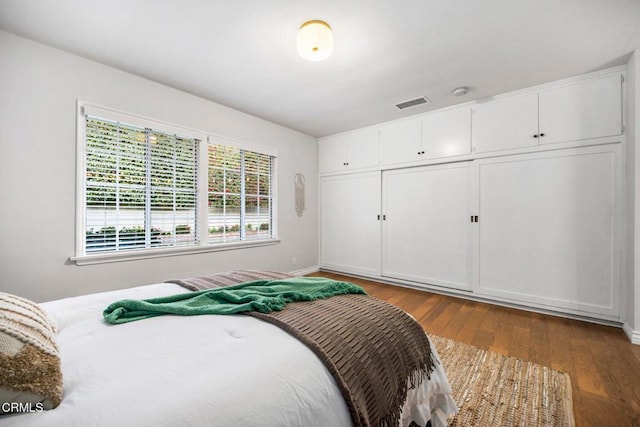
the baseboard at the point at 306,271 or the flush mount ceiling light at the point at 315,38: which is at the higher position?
the flush mount ceiling light at the point at 315,38

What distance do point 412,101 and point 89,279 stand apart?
155 inches

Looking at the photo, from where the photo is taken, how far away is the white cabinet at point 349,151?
4.27 meters

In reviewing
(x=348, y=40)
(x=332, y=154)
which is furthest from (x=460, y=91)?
(x=332, y=154)

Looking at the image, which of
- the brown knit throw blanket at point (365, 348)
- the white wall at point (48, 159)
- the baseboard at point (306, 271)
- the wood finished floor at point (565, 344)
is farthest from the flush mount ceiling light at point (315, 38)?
the baseboard at point (306, 271)

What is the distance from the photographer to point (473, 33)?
2084 millimetres

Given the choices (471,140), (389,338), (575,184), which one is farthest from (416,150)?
(389,338)

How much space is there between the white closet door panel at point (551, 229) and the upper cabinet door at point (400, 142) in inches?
36.3

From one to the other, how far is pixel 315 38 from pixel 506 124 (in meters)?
2.50

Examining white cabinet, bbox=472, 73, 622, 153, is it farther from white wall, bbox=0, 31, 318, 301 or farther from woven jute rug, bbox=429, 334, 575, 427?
white wall, bbox=0, 31, 318, 301

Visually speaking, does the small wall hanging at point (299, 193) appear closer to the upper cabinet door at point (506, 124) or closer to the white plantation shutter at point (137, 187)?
the white plantation shutter at point (137, 187)

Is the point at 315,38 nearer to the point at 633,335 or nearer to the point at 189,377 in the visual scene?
the point at 189,377

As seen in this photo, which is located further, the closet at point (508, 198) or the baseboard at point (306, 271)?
the baseboard at point (306, 271)

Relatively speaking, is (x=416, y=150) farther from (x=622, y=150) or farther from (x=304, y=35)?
(x=304, y=35)

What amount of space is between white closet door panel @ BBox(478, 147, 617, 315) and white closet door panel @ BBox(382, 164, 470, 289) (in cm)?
24
